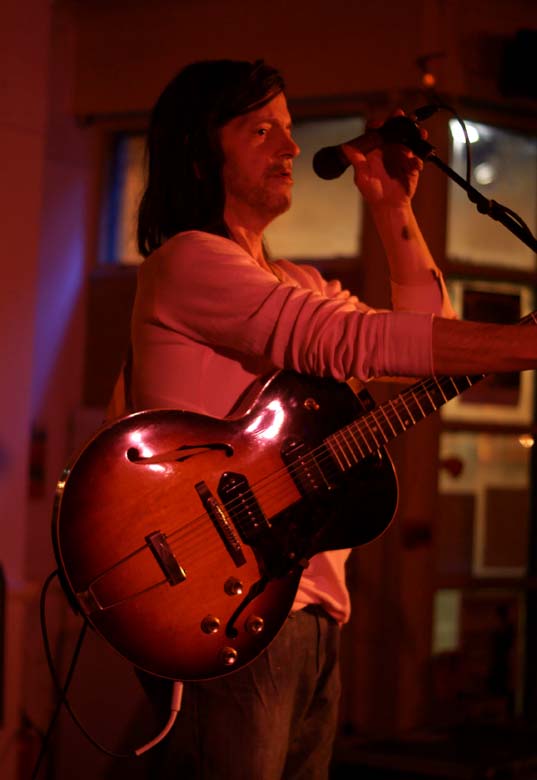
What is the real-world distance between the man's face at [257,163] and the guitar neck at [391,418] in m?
0.42

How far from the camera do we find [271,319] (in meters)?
1.40

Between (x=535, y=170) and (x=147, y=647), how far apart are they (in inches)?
115

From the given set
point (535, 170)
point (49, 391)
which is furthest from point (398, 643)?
Result: point (535, 170)

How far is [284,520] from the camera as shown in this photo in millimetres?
1461

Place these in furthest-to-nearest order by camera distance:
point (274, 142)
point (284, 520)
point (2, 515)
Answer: point (2, 515)
point (274, 142)
point (284, 520)

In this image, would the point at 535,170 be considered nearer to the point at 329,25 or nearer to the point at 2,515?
the point at 329,25

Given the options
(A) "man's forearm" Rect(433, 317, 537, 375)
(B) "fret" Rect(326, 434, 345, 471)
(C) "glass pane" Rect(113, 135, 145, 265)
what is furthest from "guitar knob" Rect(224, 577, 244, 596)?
(C) "glass pane" Rect(113, 135, 145, 265)

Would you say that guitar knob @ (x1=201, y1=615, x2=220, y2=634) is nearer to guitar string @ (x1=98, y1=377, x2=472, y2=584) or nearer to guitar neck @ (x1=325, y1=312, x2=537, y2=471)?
guitar string @ (x1=98, y1=377, x2=472, y2=584)

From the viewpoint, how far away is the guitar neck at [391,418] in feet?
4.90

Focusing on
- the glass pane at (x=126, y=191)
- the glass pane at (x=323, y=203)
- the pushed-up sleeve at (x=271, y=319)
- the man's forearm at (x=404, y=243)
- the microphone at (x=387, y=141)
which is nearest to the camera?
the pushed-up sleeve at (x=271, y=319)

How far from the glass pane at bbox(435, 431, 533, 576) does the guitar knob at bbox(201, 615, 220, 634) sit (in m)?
2.25

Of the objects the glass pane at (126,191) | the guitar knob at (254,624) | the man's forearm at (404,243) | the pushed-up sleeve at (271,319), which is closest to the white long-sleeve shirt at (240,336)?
the pushed-up sleeve at (271,319)

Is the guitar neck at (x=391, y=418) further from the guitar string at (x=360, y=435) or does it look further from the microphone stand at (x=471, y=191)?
the microphone stand at (x=471, y=191)

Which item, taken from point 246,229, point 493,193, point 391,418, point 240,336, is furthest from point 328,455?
point 493,193
